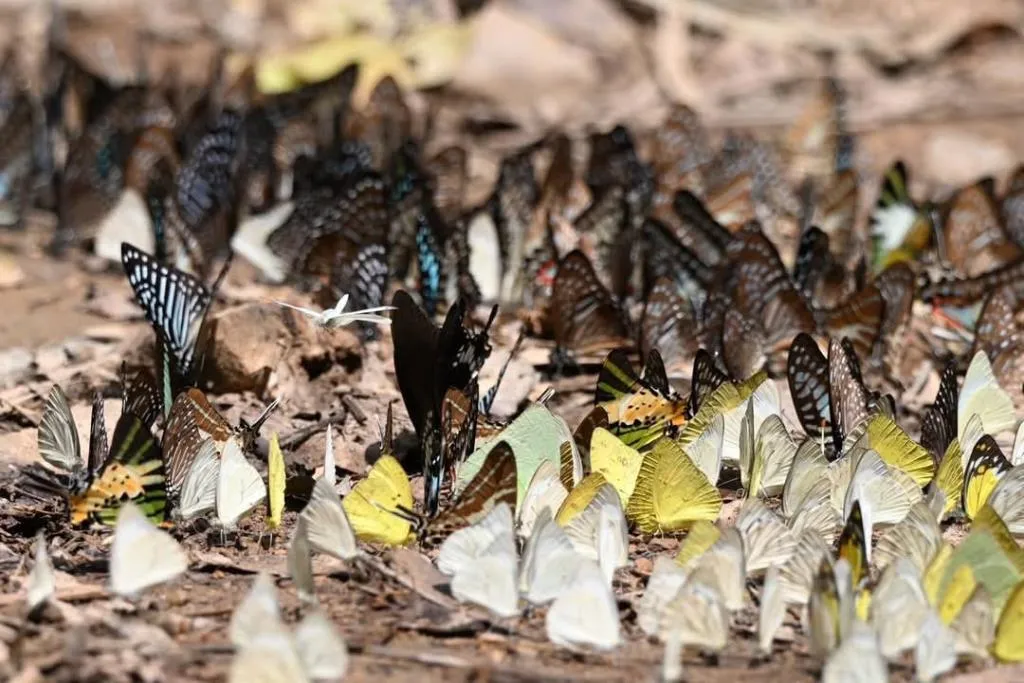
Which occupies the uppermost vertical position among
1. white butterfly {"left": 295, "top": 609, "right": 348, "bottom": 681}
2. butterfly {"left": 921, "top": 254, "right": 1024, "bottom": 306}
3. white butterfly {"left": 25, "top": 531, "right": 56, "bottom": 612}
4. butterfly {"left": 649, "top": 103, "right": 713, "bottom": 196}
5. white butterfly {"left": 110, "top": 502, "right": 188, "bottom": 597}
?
butterfly {"left": 649, "top": 103, "right": 713, "bottom": 196}

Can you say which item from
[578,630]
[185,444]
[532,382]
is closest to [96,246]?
[532,382]

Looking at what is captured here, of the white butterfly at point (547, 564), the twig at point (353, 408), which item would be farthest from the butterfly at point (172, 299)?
the white butterfly at point (547, 564)

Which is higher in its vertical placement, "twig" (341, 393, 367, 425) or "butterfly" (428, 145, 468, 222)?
"butterfly" (428, 145, 468, 222)

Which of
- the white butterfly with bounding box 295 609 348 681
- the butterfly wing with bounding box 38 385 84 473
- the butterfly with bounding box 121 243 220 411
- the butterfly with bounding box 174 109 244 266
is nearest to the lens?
the white butterfly with bounding box 295 609 348 681

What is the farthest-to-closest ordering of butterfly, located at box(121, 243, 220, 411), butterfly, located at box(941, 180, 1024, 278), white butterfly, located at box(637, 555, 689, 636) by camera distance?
butterfly, located at box(941, 180, 1024, 278), butterfly, located at box(121, 243, 220, 411), white butterfly, located at box(637, 555, 689, 636)

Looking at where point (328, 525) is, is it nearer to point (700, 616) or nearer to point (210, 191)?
point (700, 616)

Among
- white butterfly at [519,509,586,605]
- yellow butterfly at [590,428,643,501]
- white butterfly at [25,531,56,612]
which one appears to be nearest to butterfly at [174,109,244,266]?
yellow butterfly at [590,428,643,501]

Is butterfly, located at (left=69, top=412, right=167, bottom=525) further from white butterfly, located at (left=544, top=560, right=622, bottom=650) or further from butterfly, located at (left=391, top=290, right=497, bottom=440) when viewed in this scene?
white butterfly, located at (left=544, top=560, right=622, bottom=650)

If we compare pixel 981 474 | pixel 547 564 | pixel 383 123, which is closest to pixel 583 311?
pixel 981 474
